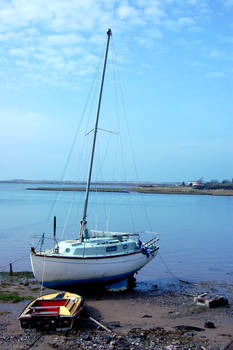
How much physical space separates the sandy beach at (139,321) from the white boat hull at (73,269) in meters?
1.05

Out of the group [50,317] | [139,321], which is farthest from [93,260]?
[50,317]

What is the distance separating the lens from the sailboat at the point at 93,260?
1855cm

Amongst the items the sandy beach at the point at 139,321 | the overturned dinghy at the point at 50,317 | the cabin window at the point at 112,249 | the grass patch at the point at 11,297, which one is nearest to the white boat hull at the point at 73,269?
the cabin window at the point at 112,249

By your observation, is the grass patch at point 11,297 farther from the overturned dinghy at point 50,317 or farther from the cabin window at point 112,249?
the cabin window at point 112,249

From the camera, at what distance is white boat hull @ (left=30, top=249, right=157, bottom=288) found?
1844 cm

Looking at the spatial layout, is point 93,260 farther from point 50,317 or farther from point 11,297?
point 50,317

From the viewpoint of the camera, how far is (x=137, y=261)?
2145 centimetres

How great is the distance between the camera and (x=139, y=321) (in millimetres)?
15836

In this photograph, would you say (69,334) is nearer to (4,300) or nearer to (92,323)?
(92,323)

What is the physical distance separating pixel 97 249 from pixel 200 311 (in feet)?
19.5

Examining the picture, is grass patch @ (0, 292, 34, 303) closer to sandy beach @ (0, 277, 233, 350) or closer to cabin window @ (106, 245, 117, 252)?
sandy beach @ (0, 277, 233, 350)

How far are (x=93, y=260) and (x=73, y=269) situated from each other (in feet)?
3.65

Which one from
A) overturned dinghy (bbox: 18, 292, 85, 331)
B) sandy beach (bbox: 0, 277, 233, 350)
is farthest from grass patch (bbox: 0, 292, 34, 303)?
overturned dinghy (bbox: 18, 292, 85, 331)

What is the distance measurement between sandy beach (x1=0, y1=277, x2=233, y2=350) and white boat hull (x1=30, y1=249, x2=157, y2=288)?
1.05 metres
